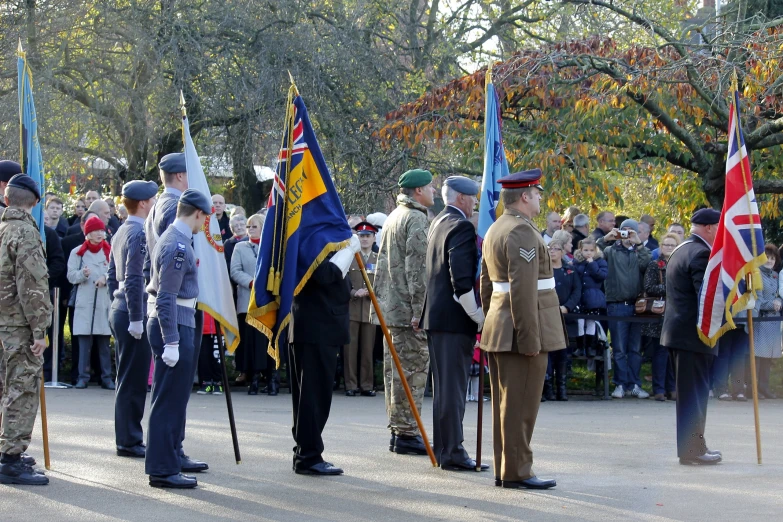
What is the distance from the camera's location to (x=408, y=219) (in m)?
9.02

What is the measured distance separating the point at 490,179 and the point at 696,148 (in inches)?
287

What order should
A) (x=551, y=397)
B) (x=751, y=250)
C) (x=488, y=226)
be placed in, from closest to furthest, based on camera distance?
(x=488, y=226), (x=751, y=250), (x=551, y=397)

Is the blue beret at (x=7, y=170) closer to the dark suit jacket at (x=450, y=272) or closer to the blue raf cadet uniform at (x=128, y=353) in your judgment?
the blue raf cadet uniform at (x=128, y=353)

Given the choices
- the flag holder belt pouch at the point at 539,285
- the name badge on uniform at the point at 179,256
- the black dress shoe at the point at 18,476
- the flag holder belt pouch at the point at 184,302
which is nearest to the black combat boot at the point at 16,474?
the black dress shoe at the point at 18,476

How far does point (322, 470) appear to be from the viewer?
800 centimetres

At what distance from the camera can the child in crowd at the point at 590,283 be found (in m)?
13.2

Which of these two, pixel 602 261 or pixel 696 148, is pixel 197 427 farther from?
pixel 696 148

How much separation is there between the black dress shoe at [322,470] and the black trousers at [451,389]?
82cm

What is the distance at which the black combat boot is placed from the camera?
7.53 m

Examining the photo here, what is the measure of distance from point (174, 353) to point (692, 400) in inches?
159

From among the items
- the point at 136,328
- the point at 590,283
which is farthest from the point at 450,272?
the point at 590,283

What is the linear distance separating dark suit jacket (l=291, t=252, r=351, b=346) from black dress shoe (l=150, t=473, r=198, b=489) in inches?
48.8

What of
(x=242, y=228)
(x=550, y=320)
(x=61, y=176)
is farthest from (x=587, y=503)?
(x=61, y=176)

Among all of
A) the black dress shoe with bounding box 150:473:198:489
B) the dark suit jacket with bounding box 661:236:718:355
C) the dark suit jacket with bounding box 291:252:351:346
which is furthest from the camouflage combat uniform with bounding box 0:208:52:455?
the dark suit jacket with bounding box 661:236:718:355
